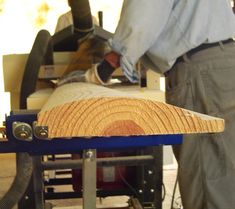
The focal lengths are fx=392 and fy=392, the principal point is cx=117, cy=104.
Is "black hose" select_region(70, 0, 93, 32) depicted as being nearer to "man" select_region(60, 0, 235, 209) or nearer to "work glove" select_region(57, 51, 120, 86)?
"man" select_region(60, 0, 235, 209)

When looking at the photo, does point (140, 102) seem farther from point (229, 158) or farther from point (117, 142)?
point (229, 158)

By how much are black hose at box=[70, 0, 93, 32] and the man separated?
470 mm

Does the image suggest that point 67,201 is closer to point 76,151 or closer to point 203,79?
point 203,79

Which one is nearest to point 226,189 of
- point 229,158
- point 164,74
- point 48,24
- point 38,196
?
point 229,158

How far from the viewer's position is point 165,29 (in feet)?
4.37

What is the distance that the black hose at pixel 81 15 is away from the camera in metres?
1.70

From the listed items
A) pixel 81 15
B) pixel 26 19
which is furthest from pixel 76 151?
pixel 26 19

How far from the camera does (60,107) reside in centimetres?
65

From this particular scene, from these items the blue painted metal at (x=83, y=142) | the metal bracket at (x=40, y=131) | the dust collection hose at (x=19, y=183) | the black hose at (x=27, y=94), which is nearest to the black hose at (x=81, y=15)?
the black hose at (x=27, y=94)

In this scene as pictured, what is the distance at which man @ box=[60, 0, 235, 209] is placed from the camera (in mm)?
1314

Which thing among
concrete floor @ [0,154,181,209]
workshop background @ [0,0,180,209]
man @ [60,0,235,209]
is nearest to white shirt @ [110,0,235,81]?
man @ [60,0,235,209]

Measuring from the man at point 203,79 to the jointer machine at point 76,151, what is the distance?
184 millimetres

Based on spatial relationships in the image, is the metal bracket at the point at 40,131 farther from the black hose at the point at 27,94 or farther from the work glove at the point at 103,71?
the black hose at the point at 27,94

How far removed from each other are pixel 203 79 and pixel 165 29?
0.22 meters
